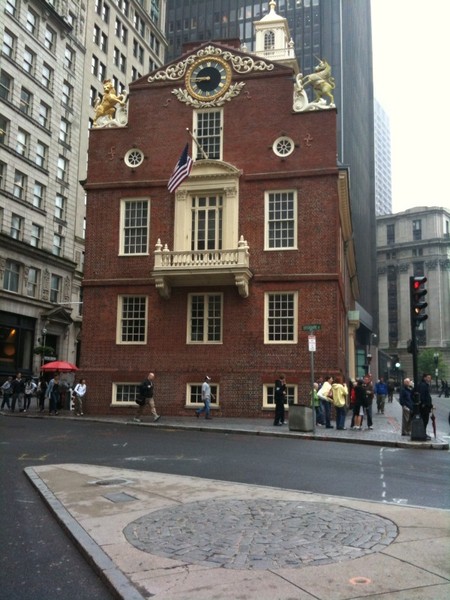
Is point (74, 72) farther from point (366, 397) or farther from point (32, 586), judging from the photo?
point (32, 586)

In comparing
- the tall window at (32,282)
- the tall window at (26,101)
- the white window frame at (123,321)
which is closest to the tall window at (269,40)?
the tall window at (26,101)

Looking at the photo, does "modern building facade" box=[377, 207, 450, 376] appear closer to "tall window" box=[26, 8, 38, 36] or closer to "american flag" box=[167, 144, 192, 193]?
"tall window" box=[26, 8, 38, 36]

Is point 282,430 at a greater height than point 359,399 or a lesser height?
lesser

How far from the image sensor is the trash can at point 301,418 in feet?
63.0

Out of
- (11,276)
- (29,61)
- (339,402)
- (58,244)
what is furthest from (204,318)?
(29,61)

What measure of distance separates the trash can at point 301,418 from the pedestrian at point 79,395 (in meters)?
10.3

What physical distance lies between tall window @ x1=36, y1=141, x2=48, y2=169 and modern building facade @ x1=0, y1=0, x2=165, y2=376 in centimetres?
9

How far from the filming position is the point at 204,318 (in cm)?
2647

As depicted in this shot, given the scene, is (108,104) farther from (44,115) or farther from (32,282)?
(44,115)

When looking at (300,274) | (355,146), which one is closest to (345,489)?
(300,274)

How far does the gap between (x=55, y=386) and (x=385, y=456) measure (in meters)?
17.2

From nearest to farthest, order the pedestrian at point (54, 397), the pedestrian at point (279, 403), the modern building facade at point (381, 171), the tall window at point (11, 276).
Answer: the pedestrian at point (279, 403), the pedestrian at point (54, 397), the tall window at point (11, 276), the modern building facade at point (381, 171)

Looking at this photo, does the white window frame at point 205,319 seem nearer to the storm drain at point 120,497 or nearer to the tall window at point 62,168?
the storm drain at point 120,497

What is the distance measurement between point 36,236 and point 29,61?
47.1 feet
